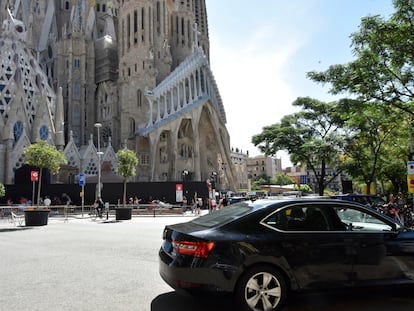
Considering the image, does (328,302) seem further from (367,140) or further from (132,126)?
(132,126)

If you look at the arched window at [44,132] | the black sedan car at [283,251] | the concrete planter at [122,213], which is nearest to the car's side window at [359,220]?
the black sedan car at [283,251]

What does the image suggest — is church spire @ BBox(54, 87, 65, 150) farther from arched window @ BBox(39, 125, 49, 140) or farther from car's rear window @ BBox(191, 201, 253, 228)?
car's rear window @ BBox(191, 201, 253, 228)

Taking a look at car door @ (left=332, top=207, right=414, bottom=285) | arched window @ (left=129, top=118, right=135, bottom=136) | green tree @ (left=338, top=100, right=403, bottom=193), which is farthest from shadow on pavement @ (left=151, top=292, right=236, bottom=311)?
arched window @ (left=129, top=118, right=135, bottom=136)

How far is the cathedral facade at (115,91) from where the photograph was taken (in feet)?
149

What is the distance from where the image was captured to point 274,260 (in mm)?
3990

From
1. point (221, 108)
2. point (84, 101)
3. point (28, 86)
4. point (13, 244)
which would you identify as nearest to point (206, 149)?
point (221, 108)

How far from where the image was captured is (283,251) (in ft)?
13.2

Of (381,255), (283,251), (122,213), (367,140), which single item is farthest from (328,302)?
(367,140)

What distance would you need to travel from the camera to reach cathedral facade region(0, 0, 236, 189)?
149 ft

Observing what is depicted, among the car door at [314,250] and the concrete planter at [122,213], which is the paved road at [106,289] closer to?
the car door at [314,250]

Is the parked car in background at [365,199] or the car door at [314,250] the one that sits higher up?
the parked car in background at [365,199]

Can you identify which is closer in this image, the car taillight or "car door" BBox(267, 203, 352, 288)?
the car taillight

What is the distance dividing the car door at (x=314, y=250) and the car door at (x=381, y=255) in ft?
0.40

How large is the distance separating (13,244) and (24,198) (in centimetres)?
2340
